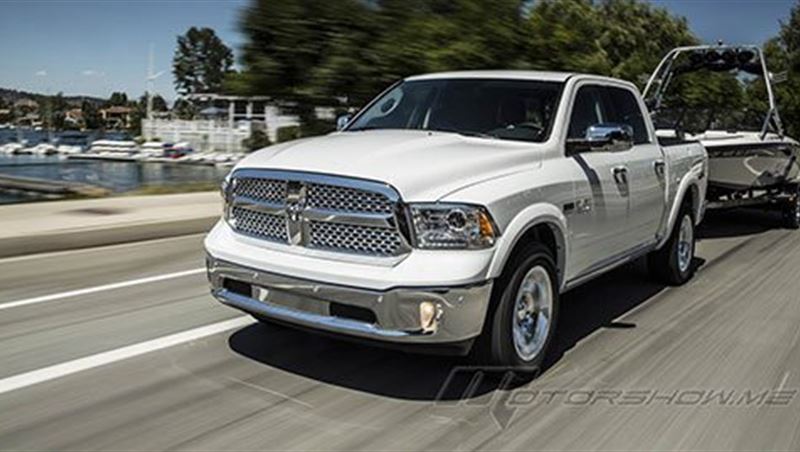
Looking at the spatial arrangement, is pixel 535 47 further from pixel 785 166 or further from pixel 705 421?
pixel 705 421

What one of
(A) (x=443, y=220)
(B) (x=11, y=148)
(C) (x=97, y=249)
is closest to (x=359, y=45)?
(C) (x=97, y=249)

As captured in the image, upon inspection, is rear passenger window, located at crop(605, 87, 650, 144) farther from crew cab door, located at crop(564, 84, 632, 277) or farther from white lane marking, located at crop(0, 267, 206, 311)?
white lane marking, located at crop(0, 267, 206, 311)

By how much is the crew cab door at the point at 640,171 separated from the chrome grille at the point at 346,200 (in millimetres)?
2579

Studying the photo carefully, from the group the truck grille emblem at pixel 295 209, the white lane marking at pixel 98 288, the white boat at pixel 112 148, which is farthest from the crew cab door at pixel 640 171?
the white boat at pixel 112 148

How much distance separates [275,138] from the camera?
660 inches

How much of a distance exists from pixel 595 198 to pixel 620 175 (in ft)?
1.87

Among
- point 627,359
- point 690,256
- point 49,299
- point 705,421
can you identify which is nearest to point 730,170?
point 690,256

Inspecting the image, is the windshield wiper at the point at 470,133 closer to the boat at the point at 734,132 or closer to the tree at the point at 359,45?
the boat at the point at 734,132

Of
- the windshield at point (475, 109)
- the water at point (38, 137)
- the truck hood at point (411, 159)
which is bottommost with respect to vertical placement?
the water at point (38, 137)

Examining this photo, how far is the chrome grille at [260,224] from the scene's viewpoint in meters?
4.57

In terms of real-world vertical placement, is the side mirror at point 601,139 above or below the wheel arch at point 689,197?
above

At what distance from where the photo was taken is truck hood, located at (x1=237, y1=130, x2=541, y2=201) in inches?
169

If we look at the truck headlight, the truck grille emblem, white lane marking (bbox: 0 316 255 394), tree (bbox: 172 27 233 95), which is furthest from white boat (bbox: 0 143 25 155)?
tree (bbox: 172 27 233 95)

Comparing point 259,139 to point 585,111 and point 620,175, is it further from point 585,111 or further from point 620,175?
point 620,175
